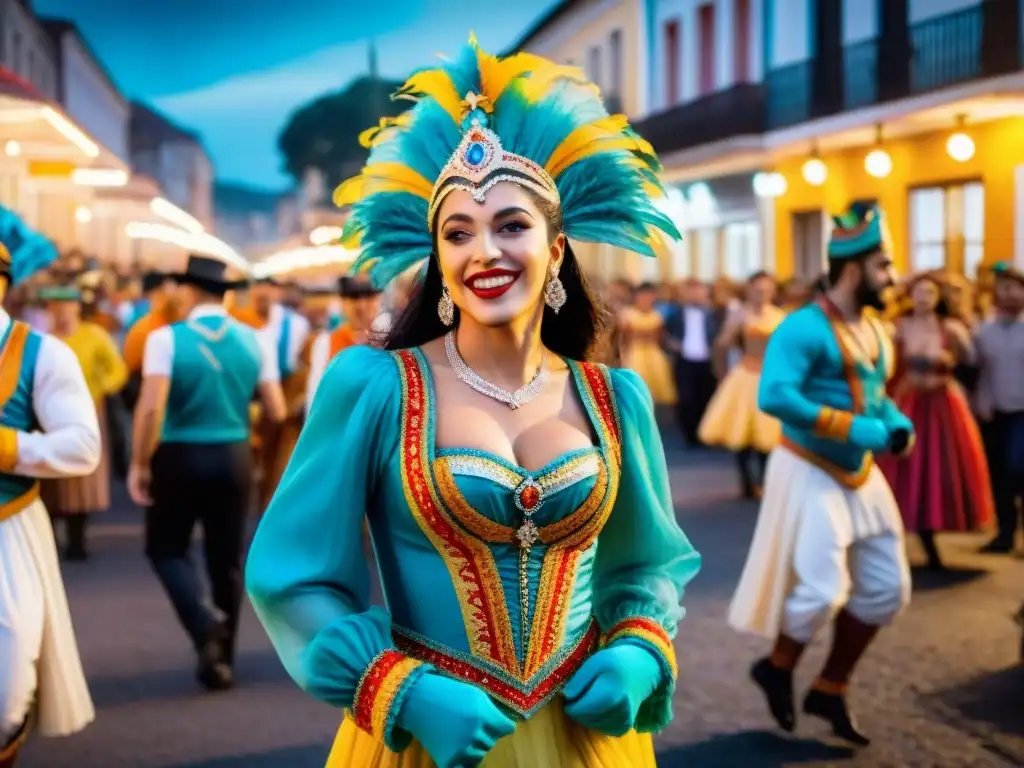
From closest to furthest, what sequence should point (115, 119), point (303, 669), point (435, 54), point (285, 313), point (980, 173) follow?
point (303, 669), point (435, 54), point (285, 313), point (980, 173), point (115, 119)

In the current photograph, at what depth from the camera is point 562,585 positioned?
337cm

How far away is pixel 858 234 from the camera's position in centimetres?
673

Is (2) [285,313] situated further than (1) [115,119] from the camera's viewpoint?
No

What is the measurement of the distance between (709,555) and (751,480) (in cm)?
332

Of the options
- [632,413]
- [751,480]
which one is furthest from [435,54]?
[751,480]

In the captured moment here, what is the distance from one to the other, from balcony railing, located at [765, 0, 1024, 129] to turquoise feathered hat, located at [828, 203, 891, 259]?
13.5m

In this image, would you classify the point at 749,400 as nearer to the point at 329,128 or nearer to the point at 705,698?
the point at 705,698

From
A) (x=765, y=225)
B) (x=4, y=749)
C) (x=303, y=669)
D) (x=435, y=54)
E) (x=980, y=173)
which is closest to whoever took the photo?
(x=303, y=669)

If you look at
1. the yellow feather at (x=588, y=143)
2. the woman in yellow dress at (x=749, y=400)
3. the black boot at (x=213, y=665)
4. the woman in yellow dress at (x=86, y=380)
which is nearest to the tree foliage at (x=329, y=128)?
the woman in yellow dress at (x=749, y=400)

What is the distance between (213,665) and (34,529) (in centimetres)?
239

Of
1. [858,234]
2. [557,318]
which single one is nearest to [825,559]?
[858,234]

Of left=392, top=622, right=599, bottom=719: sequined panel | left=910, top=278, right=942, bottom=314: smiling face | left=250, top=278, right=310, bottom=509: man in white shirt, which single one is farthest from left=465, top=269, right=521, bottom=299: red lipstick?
left=910, top=278, right=942, bottom=314: smiling face

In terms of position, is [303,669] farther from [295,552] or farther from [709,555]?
[709,555]

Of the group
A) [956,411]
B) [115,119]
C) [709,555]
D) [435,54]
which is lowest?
[709,555]
